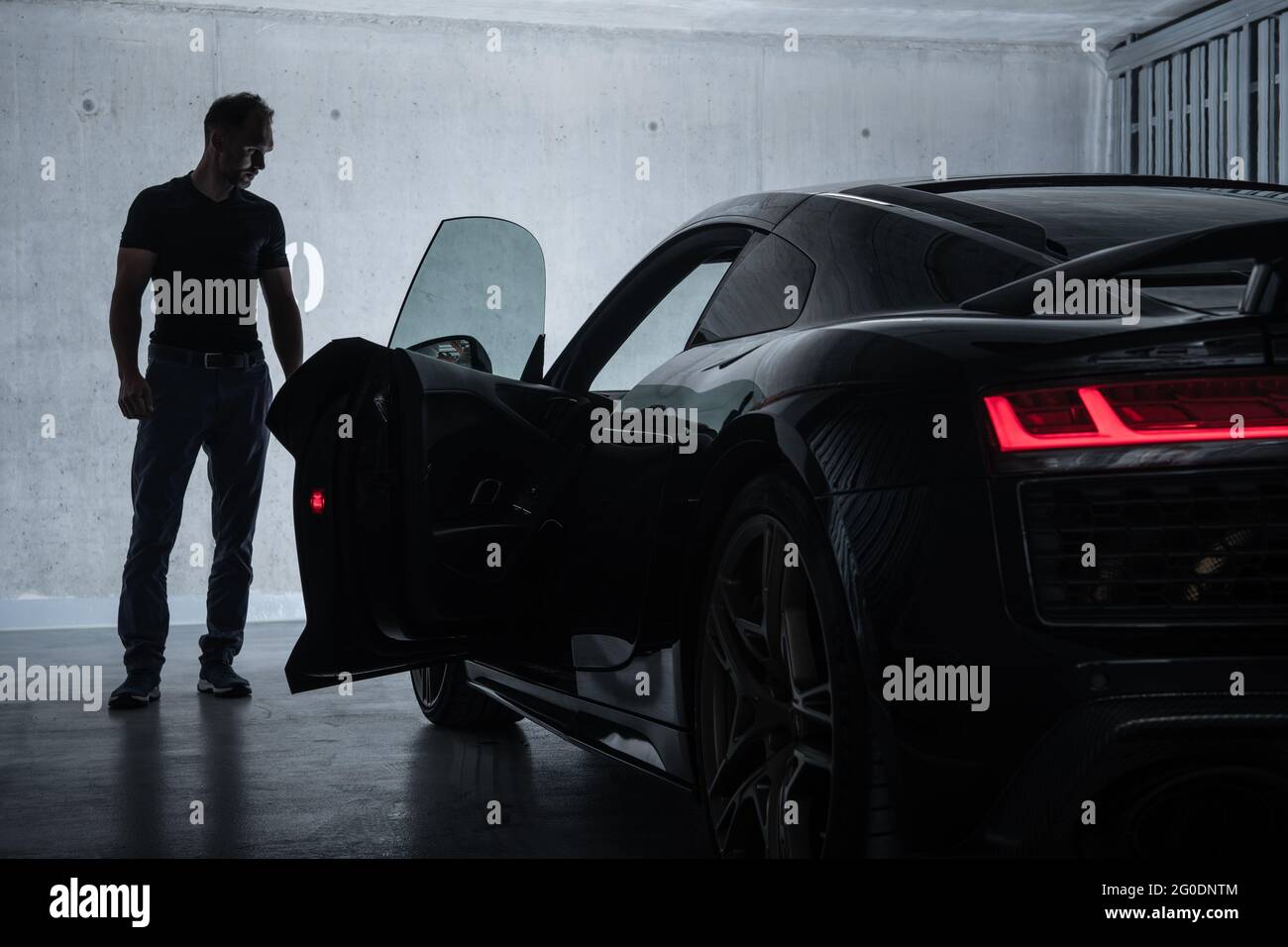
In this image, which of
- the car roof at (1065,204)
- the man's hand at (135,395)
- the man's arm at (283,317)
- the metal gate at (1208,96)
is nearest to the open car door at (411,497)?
the car roof at (1065,204)

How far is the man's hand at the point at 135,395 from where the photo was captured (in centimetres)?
504

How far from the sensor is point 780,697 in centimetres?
221

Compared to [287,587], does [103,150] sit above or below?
above

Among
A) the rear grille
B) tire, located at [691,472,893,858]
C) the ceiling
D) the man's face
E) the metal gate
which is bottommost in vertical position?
tire, located at [691,472,893,858]

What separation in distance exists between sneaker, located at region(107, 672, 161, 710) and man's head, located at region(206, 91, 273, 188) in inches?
74.3

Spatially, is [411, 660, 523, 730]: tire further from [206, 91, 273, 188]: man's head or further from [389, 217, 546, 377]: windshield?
[206, 91, 273, 188]: man's head

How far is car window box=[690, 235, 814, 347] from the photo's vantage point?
256 cm

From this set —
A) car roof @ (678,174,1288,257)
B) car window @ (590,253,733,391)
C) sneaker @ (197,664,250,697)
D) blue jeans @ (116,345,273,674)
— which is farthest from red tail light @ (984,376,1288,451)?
car window @ (590,253,733,391)

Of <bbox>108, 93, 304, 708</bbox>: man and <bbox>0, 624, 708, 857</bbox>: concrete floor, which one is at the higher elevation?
<bbox>108, 93, 304, 708</bbox>: man

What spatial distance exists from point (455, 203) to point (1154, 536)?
28.1ft

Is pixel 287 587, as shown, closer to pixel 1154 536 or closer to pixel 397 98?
pixel 397 98

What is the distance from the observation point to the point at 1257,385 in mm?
1692

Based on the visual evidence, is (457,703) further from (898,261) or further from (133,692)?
(898,261)
